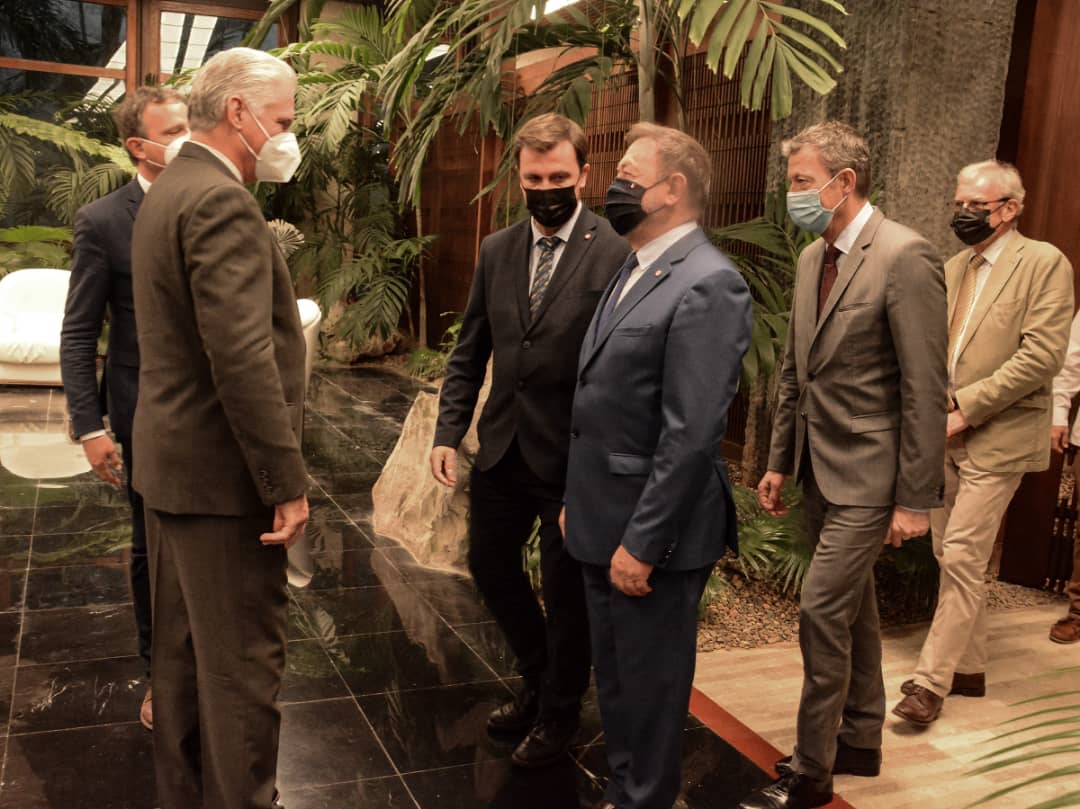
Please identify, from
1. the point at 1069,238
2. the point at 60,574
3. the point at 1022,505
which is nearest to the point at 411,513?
the point at 60,574

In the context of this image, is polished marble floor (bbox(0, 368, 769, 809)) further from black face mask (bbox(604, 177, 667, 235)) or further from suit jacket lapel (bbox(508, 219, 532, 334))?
black face mask (bbox(604, 177, 667, 235))

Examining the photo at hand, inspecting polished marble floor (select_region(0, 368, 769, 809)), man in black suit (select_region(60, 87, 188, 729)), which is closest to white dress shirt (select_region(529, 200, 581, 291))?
man in black suit (select_region(60, 87, 188, 729))

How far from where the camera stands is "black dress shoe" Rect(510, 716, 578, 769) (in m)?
3.05

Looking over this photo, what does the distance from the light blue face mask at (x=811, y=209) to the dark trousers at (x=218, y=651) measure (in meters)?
1.63

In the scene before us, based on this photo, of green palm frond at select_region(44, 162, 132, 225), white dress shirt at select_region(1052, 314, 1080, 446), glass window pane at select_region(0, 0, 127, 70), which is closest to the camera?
white dress shirt at select_region(1052, 314, 1080, 446)

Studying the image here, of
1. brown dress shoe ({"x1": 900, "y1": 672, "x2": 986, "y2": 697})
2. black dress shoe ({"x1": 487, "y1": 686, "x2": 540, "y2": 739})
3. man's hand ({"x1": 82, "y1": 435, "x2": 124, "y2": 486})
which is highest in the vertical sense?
man's hand ({"x1": 82, "y1": 435, "x2": 124, "y2": 486})

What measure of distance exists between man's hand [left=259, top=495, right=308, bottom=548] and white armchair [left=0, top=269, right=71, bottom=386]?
7.50m

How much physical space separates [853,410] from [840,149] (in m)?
0.71

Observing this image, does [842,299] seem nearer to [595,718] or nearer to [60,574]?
[595,718]

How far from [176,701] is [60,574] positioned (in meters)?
2.52

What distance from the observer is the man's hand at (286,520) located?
89.3 inches

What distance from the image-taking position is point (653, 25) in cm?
450

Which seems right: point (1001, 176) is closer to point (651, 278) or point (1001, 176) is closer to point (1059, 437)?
point (1059, 437)

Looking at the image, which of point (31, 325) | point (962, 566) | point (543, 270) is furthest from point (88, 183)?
point (962, 566)
